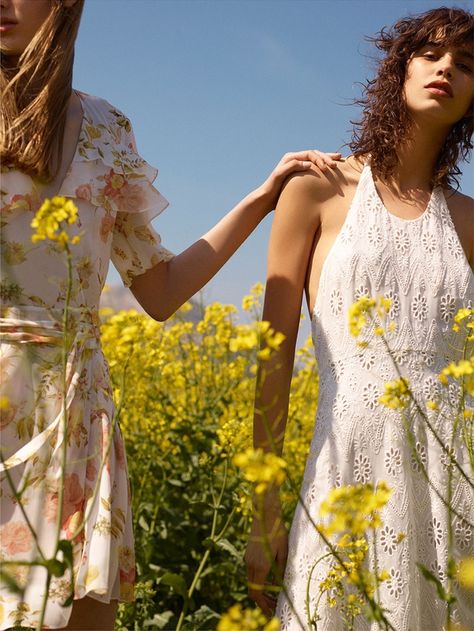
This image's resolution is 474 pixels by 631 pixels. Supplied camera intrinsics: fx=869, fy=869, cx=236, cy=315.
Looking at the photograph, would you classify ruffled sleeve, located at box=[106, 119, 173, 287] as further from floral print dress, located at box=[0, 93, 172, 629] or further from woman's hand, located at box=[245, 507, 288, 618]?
woman's hand, located at box=[245, 507, 288, 618]

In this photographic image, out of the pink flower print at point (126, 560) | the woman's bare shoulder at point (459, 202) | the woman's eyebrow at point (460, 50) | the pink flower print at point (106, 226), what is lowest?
the pink flower print at point (126, 560)

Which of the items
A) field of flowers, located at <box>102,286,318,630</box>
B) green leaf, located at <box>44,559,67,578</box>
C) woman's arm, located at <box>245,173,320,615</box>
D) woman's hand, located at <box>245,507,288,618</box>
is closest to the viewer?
green leaf, located at <box>44,559,67,578</box>

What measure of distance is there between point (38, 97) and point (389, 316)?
861 millimetres

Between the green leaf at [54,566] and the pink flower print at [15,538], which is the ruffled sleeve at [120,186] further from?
the green leaf at [54,566]

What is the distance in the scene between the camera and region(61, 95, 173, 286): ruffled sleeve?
169 centimetres

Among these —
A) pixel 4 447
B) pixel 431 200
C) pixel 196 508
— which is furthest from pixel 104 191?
pixel 196 508

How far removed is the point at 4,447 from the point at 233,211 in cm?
79

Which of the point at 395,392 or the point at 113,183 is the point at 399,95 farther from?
the point at 395,392

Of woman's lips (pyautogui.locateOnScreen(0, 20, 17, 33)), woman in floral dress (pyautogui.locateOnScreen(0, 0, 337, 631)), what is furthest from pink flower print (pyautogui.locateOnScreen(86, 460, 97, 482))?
woman's lips (pyautogui.locateOnScreen(0, 20, 17, 33))

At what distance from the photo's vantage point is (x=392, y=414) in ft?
6.01

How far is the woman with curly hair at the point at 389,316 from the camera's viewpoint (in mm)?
1763

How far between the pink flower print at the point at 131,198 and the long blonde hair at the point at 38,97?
0.17 m

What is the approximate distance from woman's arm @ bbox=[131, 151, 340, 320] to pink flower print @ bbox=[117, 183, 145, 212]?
16 centimetres

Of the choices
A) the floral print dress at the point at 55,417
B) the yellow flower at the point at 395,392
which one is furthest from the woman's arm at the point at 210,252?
the yellow flower at the point at 395,392
